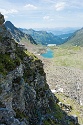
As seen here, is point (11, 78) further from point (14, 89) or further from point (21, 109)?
point (21, 109)

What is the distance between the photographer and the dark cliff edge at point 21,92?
88.2ft

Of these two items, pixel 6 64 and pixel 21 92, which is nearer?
pixel 6 64

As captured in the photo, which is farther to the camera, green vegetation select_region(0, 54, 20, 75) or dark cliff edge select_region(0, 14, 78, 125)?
green vegetation select_region(0, 54, 20, 75)

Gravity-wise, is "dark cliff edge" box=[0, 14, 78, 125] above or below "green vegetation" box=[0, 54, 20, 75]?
below

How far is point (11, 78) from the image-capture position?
29797 mm

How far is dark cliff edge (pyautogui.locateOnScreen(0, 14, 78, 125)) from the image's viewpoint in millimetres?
26891

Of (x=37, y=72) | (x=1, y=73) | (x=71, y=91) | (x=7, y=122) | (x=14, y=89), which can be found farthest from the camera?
(x=71, y=91)

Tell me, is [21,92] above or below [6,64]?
below

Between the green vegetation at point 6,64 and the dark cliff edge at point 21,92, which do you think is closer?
the dark cliff edge at point 21,92

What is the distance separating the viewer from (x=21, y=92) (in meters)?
32.2

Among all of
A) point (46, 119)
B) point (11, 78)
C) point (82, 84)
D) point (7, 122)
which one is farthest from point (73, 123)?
point (82, 84)

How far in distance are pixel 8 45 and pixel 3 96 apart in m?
9.42

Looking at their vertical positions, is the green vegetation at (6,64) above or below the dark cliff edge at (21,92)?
above

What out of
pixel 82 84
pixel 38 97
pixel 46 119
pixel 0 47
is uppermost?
pixel 0 47
